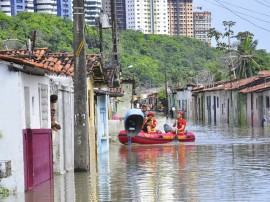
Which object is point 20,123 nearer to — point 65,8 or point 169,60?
point 65,8

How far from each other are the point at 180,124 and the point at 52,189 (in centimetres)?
2264

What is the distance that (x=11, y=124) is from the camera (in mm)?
17672

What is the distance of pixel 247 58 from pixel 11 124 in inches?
3086

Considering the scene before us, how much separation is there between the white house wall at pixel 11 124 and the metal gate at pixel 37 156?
343mm

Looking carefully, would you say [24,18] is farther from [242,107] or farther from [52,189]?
[52,189]

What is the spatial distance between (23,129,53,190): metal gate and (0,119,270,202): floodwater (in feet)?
0.86

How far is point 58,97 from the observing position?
2370cm

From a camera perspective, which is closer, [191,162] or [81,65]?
[81,65]

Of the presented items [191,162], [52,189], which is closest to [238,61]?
[191,162]

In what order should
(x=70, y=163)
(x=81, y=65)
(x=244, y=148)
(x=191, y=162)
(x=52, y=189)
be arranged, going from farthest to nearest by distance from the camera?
(x=244, y=148) < (x=191, y=162) < (x=70, y=163) < (x=81, y=65) < (x=52, y=189)

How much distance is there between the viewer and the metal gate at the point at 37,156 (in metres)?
18.3

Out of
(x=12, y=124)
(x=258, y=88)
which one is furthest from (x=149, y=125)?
(x=258, y=88)

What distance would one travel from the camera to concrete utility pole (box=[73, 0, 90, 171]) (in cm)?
2231

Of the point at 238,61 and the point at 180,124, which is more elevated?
the point at 238,61
